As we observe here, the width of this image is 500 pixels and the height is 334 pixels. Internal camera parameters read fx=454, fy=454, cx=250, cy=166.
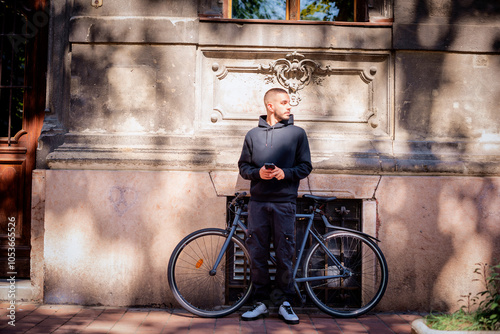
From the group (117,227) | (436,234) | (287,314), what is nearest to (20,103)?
(117,227)

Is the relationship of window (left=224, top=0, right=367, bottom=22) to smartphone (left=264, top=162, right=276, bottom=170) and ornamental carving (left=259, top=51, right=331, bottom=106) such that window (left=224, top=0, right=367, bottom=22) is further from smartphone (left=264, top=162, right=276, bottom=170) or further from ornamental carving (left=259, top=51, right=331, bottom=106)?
smartphone (left=264, top=162, right=276, bottom=170)

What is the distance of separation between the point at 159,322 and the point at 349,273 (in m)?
1.91

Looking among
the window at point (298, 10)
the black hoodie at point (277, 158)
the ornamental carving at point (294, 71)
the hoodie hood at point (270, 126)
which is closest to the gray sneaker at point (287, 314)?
the black hoodie at point (277, 158)

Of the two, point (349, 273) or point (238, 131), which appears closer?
point (349, 273)

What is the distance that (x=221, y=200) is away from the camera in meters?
4.88

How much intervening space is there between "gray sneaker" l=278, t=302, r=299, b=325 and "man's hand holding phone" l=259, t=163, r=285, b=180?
1.24 metres

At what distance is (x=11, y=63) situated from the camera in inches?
216

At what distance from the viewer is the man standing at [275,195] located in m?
4.26

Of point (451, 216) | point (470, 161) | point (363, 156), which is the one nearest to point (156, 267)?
point (363, 156)

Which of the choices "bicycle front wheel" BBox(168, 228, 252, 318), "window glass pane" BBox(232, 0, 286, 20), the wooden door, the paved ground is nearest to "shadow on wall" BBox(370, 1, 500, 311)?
the paved ground

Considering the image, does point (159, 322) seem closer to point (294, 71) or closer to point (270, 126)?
point (270, 126)

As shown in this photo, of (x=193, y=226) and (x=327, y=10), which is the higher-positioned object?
(x=327, y=10)

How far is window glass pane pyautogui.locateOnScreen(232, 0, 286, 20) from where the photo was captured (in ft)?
17.6

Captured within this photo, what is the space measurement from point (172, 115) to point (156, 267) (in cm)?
167
